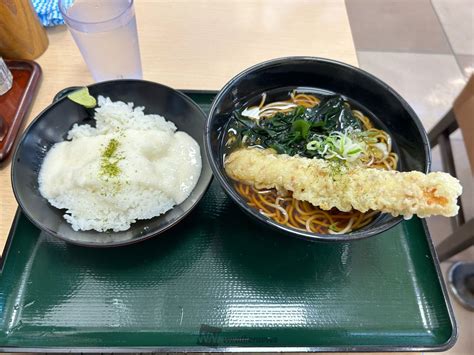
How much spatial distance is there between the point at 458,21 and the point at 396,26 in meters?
0.70

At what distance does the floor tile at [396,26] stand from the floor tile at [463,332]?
2490mm

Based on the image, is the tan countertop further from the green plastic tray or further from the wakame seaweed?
the green plastic tray

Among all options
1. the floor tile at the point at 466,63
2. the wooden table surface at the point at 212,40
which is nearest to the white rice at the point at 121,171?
the wooden table surface at the point at 212,40

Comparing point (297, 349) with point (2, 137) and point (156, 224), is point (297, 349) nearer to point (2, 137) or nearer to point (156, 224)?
point (156, 224)

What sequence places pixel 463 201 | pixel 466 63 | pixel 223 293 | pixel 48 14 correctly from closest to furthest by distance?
1. pixel 223 293
2. pixel 48 14
3. pixel 463 201
4. pixel 466 63

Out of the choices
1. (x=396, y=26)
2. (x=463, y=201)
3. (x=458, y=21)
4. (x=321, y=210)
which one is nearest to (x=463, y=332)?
(x=463, y=201)

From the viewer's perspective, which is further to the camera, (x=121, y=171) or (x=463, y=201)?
(x=463, y=201)

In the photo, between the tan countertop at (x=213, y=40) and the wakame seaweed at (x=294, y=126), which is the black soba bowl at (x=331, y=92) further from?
the tan countertop at (x=213, y=40)

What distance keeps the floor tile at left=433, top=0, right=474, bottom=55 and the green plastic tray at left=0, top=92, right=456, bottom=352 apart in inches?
126

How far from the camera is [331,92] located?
5.42ft

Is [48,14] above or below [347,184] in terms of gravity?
above

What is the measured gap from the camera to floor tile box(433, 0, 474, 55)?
3807mm

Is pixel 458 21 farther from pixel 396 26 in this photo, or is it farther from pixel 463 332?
pixel 463 332

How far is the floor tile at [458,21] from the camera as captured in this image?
12.5 feet
